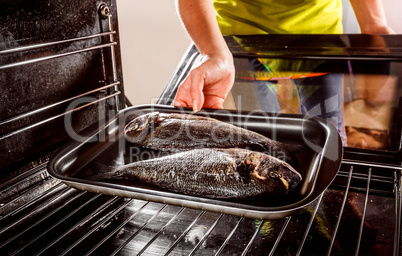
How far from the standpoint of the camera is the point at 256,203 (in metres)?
0.80

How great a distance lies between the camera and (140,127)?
44.2 inches

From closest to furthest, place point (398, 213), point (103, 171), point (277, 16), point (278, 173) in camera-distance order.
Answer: point (398, 213) < point (278, 173) < point (103, 171) < point (277, 16)

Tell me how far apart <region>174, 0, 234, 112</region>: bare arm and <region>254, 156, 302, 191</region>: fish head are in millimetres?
379

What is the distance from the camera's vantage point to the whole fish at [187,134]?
1.05 m

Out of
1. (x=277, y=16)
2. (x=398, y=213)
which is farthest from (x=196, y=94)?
(x=277, y=16)

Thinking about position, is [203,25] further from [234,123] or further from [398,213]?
[398,213]

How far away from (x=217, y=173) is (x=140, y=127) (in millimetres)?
355

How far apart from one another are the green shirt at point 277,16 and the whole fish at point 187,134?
0.82 metres

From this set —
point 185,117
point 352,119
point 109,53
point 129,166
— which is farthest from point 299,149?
point 109,53

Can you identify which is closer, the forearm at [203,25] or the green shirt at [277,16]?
the forearm at [203,25]

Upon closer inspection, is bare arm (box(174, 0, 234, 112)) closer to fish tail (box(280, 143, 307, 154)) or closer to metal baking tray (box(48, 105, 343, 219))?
metal baking tray (box(48, 105, 343, 219))

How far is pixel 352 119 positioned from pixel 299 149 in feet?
0.75

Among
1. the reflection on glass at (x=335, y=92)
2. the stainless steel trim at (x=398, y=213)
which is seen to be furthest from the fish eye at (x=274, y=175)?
the reflection on glass at (x=335, y=92)

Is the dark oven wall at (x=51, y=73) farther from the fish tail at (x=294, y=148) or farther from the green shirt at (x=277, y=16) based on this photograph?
the green shirt at (x=277, y=16)
